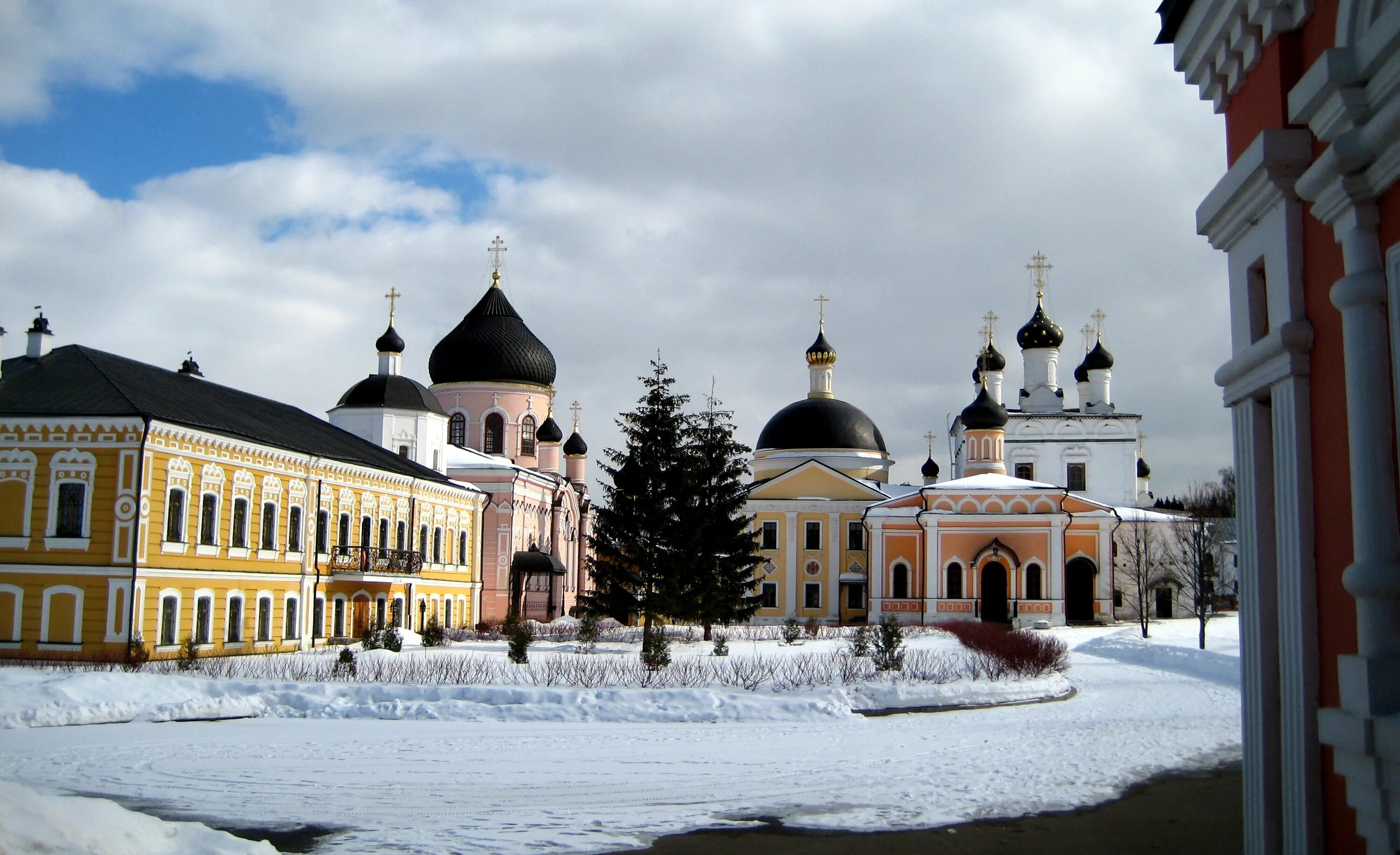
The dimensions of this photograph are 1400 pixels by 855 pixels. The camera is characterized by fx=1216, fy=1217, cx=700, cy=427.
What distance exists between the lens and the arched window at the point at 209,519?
25281mm

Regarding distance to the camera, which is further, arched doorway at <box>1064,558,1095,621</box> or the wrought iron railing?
arched doorway at <box>1064,558,1095,621</box>

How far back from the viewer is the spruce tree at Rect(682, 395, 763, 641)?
99.3 feet

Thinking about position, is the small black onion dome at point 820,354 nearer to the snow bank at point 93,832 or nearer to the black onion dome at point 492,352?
the black onion dome at point 492,352

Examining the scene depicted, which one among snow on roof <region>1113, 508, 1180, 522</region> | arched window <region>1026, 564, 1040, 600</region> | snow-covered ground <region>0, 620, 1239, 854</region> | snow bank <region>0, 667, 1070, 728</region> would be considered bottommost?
snow-covered ground <region>0, 620, 1239, 854</region>

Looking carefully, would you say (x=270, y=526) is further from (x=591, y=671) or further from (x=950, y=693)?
(x=950, y=693)

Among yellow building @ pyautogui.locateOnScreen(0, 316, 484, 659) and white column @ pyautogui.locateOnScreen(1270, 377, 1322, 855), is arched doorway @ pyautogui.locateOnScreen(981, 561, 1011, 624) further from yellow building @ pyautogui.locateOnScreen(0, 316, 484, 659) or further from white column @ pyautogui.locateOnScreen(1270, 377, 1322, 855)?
white column @ pyautogui.locateOnScreen(1270, 377, 1322, 855)

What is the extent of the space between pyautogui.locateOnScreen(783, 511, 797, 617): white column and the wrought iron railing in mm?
20692

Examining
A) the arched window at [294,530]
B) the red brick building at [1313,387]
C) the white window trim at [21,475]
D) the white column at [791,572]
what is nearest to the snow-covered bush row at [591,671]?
the white window trim at [21,475]

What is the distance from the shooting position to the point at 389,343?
44.3 m

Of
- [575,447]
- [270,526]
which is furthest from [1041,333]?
[270,526]

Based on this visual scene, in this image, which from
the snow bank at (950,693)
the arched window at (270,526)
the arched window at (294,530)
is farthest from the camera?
the arched window at (294,530)

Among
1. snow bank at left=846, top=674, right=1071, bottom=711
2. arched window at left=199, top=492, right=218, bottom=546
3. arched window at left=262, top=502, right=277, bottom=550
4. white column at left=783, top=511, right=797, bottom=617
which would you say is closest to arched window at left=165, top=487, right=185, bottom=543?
arched window at left=199, top=492, right=218, bottom=546

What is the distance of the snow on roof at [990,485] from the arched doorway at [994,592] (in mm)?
2920

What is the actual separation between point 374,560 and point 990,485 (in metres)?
25.4
